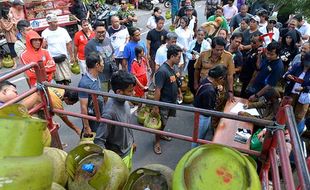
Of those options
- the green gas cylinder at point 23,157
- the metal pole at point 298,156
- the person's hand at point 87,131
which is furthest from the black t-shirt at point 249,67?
the green gas cylinder at point 23,157

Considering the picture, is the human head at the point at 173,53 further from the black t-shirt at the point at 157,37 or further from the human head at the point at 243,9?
the human head at the point at 243,9

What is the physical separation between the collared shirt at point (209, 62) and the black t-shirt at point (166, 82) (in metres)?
A: 0.74

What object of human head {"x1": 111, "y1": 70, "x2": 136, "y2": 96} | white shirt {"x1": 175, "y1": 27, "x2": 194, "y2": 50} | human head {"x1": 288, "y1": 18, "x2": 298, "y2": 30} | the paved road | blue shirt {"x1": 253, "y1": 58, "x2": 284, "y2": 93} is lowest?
the paved road

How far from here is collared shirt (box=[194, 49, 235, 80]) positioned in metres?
4.82

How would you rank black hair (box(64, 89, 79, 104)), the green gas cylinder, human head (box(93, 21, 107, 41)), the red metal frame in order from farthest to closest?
human head (box(93, 21, 107, 41))
black hair (box(64, 89, 79, 104))
the red metal frame
the green gas cylinder

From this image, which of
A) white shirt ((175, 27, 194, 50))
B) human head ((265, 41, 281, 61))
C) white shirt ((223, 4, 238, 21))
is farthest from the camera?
white shirt ((223, 4, 238, 21))

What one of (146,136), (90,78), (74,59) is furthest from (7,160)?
(74,59)

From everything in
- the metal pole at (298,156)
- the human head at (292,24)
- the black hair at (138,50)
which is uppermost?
the metal pole at (298,156)

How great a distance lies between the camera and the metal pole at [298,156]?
Answer: 4.03 feet

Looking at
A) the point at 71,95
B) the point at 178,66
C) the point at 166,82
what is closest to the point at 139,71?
the point at 178,66

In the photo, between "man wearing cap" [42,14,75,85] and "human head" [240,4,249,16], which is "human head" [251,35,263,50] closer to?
"human head" [240,4,249,16]

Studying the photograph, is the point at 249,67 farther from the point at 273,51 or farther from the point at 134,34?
the point at 134,34

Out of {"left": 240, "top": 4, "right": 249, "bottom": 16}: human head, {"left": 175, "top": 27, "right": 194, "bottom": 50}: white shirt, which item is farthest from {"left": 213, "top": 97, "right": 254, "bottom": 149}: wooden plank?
{"left": 240, "top": 4, "right": 249, "bottom": 16}: human head

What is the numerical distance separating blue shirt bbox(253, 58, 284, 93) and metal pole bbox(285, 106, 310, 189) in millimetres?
3329
